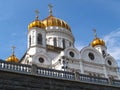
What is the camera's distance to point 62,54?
1344 inches

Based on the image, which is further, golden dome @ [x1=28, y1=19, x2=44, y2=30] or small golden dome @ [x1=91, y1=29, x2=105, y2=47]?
small golden dome @ [x1=91, y1=29, x2=105, y2=47]

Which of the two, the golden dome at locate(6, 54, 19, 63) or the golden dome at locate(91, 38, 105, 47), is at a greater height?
the golden dome at locate(91, 38, 105, 47)

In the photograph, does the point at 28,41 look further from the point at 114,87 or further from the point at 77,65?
the point at 114,87

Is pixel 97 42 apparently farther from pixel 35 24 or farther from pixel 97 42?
pixel 35 24

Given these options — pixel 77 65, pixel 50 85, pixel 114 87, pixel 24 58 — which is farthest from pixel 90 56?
pixel 50 85

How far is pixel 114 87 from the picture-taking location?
61.6 feet

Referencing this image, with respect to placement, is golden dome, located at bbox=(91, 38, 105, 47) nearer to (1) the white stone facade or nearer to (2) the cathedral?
(2) the cathedral

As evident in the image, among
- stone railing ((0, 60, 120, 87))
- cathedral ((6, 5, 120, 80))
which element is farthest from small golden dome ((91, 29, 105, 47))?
stone railing ((0, 60, 120, 87))

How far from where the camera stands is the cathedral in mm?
34719

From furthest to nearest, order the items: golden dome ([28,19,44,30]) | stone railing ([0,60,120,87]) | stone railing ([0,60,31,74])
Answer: golden dome ([28,19,44,30]) → stone railing ([0,60,120,87]) → stone railing ([0,60,31,74])

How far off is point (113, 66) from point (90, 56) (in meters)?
4.05

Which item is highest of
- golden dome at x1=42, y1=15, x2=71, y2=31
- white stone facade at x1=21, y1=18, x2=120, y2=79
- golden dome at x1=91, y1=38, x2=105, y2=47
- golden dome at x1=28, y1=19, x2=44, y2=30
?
golden dome at x1=42, y1=15, x2=71, y2=31

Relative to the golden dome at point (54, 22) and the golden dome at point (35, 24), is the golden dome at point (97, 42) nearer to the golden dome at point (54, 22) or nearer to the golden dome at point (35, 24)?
the golden dome at point (54, 22)

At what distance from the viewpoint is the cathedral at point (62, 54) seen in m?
34.7
